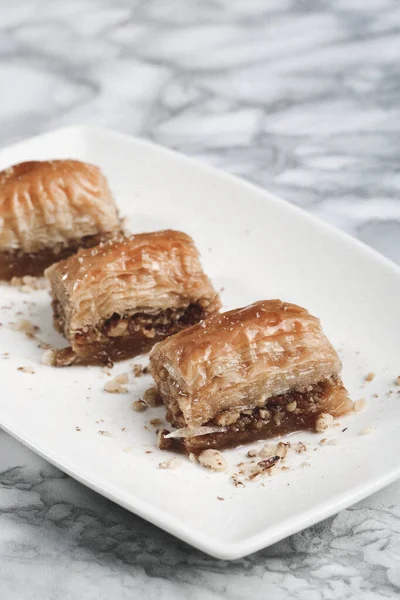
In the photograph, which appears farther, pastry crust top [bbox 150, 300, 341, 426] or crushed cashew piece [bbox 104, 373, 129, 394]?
crushed cashew piece [bbox 104, 373, 129, 394]

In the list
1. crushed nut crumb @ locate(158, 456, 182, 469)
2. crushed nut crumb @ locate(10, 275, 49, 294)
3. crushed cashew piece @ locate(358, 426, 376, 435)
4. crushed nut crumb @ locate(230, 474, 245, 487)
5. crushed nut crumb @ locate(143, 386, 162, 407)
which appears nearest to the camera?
crushed nut crumb @ locate(230, 474, 245, 487)

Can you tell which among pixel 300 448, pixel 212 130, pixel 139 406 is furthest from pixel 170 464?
pixel 212 130

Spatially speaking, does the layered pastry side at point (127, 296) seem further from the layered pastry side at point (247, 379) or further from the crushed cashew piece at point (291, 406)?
the crushed cashew piece at point (291, 406)

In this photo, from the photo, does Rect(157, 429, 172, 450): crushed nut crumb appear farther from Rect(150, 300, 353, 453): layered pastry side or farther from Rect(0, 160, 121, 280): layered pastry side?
Rect(0, 160, 121, 280): layered pastry side

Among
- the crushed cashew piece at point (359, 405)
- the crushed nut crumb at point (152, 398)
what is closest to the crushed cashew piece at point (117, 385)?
the crushed nut crumb at point (152, 398)

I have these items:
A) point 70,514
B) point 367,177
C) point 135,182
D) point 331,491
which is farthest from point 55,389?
point 367,177

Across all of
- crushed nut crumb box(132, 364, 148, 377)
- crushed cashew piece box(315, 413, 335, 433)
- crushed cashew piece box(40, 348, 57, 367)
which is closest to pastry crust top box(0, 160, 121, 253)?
crushed cashew piece box(40, 348, 57, 367)

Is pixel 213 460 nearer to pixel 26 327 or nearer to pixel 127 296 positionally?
pixel 127 296

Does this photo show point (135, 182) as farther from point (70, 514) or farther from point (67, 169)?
point (70, 514)

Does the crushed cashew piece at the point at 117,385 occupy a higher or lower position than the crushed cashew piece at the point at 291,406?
lower
